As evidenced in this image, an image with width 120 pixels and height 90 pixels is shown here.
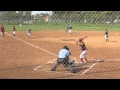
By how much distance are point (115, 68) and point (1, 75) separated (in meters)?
4.68

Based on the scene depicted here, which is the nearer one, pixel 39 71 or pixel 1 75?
pixel 1 75

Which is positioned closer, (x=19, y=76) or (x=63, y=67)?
(x=19, y=76)

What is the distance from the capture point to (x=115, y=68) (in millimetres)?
10414

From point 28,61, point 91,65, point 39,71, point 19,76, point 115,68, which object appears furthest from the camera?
point 28,61
